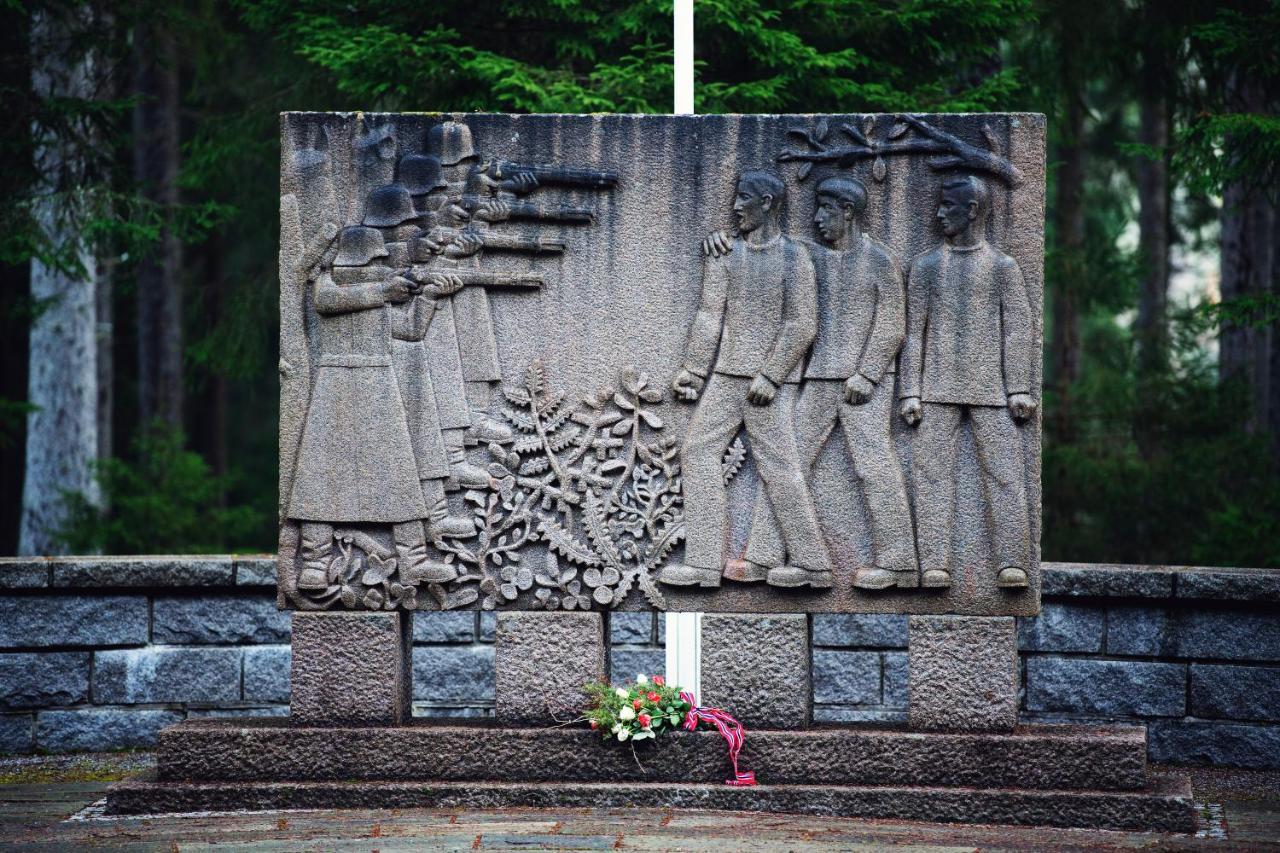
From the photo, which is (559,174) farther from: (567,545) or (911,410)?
(911,410)

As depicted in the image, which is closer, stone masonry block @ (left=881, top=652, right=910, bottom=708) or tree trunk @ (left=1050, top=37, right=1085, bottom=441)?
stone masonry block @ (left=881, top=652, right=910, bottom=708)

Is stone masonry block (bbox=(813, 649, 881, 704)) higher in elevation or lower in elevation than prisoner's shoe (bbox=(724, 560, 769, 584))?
lower

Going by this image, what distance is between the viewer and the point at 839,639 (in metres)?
9.06

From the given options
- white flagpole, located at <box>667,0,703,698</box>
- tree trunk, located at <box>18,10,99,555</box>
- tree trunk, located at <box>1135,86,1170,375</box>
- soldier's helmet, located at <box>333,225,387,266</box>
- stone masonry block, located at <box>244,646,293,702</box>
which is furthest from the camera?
tree trunk, located at <box>1135,86,1170,375</box>

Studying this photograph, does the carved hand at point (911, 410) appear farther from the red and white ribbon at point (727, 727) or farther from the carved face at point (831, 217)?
the red and white ribbon at point (727, 727)

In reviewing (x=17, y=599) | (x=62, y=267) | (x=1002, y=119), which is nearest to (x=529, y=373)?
(x=1002, y=119)

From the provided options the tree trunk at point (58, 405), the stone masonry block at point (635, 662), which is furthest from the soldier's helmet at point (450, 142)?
the tree trunk at point (58, 405)

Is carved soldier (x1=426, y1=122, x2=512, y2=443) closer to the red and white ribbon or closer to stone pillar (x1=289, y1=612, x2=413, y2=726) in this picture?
stone pillar (x1=289, y1=612, x2=413, y2=726)

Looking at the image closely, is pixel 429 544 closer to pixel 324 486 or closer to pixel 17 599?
pixel 324 486

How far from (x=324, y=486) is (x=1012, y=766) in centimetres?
317

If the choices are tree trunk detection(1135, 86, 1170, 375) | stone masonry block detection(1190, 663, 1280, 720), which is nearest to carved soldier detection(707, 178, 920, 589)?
stone masonry block detection(1190, 663, 1280, 720)

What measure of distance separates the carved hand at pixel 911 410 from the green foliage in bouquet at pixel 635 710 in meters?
1.54

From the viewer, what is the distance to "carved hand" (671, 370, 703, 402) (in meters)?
7.12

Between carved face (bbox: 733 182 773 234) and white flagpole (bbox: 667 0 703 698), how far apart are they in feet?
1.82
